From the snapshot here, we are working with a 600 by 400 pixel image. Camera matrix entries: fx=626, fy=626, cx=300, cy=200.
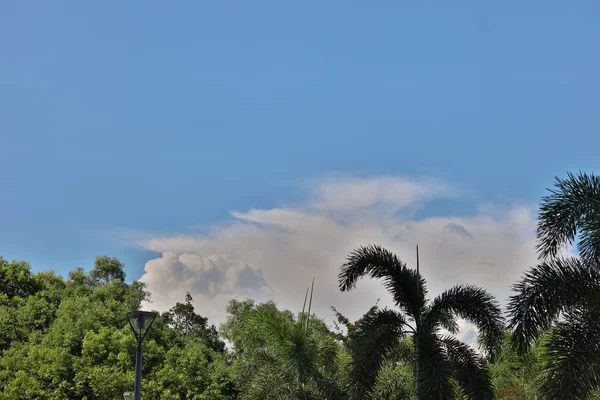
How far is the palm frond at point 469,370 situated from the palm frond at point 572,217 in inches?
124

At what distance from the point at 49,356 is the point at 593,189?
1951 centimetres

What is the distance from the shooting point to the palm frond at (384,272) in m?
13.7

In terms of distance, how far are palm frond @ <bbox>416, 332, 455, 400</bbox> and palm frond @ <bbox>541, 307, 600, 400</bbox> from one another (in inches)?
78.5

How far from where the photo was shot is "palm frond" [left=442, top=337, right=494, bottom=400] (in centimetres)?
1335

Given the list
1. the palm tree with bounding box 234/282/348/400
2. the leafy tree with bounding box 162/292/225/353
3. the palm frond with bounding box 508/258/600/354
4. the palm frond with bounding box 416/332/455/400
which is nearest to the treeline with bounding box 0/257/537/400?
the palm tree with bounding box 234/282/348/400

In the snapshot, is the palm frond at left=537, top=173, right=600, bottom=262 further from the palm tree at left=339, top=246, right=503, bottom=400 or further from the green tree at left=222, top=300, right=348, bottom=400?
the green tree at left=222, top=300, right=348, bottom=400

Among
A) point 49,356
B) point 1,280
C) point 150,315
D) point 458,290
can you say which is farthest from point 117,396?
point 458,290

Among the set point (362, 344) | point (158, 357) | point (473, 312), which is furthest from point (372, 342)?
point (158, 357)

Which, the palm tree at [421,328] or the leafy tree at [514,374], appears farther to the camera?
the leafy tree at [514,374]

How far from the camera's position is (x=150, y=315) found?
11219 millimetres

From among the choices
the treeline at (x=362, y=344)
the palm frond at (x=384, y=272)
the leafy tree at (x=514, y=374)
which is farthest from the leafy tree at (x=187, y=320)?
the palm frond at (x=384, y=272)

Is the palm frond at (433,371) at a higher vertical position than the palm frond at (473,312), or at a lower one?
lower

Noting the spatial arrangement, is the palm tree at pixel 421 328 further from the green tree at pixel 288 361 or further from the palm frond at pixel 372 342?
the green tree at pixel 288 361

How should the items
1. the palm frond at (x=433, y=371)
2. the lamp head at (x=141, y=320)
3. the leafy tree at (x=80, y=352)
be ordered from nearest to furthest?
the lamp head at (x=141, y=320), the palm frond at (x=433, y=371), the leafy tree at (x=80, y=352)
